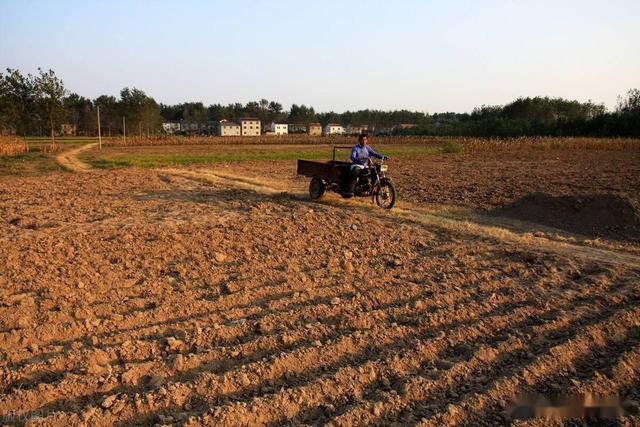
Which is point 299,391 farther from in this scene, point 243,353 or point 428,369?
point 428,369

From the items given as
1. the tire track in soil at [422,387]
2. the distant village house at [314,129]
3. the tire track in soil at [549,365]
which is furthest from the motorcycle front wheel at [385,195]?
the distant village house at [314,129]

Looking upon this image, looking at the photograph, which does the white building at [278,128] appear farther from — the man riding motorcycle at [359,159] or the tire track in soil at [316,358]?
the tire track in soil at [316,358]

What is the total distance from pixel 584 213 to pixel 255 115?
12504cm

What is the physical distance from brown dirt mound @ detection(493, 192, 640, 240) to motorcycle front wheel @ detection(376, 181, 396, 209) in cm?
286

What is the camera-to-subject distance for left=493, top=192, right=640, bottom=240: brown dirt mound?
10.7 meters

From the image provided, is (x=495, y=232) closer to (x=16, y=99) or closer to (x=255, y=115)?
(x=16, y=99)

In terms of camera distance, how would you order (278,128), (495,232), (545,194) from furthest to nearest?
(278,128), (545,194), (495,232)

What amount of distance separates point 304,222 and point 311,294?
14.2 ft

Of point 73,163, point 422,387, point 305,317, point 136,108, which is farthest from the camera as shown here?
point 136,108

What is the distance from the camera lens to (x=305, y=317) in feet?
16.8

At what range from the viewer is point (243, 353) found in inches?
169

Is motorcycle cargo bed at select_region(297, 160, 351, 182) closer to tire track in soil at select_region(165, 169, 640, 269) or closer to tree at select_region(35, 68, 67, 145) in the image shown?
tire track in soil at select_region(165, 169, 640, 269)

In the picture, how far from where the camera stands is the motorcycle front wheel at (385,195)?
12.1m

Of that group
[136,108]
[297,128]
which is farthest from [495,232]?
[297,128]
